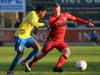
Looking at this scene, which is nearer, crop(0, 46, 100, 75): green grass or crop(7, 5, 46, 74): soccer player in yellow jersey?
crop(7, 5, 46, 74): soccer player in yellow jersey

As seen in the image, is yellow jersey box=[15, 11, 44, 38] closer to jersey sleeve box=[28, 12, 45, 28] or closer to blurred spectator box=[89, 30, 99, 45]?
jersey sleeve box=[28, 12, 45, 28]

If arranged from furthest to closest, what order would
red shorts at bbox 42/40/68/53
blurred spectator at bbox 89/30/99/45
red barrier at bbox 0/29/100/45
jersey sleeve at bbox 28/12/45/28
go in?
1. red barrier at bbox 0/29/100/45
2. blurred spectator at bbox 89/30/99/45
3. red shorts at bbox 42/40/68/53
4. jersey sleeve at bbox 28/12/45/28

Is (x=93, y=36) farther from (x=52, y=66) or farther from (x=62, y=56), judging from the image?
(x=62, y=56)

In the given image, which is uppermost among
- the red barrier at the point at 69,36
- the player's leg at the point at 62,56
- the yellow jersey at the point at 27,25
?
the yellow jersey at the point at 27,25

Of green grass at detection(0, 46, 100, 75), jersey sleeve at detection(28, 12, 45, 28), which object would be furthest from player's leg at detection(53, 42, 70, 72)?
jersey sleeve at detection(28, 12, 45, 28)

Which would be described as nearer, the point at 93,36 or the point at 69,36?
the point at 93,36

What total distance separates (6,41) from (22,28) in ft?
91.6

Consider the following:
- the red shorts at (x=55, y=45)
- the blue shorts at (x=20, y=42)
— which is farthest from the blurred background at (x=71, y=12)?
the blue shorts at (x=20, y=42)

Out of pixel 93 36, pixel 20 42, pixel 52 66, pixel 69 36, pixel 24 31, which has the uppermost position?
pixel 24 31

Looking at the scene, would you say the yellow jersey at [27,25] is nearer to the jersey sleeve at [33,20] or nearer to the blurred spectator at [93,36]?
the jersey sleeve at [33,20]

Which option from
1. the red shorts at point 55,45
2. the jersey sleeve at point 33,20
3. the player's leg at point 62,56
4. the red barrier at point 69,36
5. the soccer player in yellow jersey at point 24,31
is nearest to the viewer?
the jersey sleeve at point 33,20

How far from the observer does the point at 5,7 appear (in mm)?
47188

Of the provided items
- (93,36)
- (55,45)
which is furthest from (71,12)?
(55,45)

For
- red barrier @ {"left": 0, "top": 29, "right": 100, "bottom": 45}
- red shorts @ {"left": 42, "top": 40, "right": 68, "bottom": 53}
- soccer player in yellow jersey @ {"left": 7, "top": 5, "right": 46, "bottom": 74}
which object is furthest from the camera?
red barrier @ {"left": 0, "top": 29, "right": 100, "bottom": 45}
